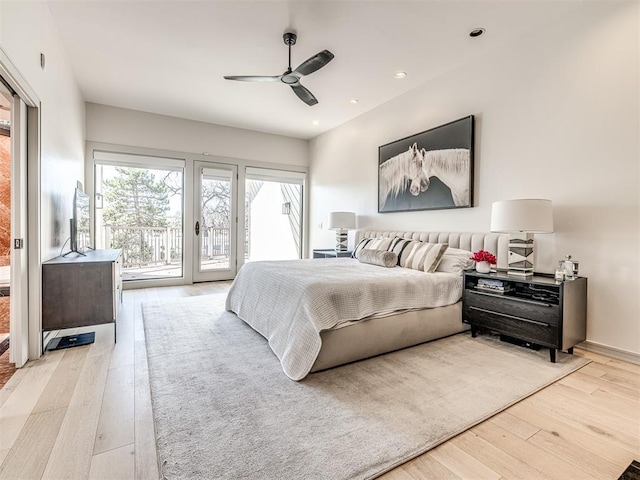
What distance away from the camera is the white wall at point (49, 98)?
6.73ft

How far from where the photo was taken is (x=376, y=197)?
16.4 feet

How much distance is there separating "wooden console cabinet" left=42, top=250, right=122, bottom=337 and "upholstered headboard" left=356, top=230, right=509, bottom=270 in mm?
3412

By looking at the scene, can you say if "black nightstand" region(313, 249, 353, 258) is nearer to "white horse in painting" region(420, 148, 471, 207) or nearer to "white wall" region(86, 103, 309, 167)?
"white horse in painting" region(420, 148, 471, 207)

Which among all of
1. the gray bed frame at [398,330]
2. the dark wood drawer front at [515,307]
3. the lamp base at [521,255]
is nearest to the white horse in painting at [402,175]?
the gray bed frame at [398,330]

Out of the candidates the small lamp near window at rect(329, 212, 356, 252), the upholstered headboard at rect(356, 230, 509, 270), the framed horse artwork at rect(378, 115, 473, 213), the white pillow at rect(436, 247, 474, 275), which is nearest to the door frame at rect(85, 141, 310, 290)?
the small lamp near window at rect(329, 212, 356, 252)

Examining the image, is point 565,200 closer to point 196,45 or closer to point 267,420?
point 267,420

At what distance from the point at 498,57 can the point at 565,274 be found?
2339 mm

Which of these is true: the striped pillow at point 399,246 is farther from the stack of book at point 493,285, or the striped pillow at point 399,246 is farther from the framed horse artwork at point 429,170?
the stack of book at point 493,285

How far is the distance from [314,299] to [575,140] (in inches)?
105

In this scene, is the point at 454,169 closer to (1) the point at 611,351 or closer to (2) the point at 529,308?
(2) the point at 529,308

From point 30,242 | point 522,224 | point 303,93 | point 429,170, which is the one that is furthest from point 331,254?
point 30,242

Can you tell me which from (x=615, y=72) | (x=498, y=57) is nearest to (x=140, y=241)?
(x=498, y=57)

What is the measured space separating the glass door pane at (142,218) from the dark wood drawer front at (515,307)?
4.84m

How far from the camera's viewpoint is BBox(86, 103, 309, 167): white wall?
195 inches
